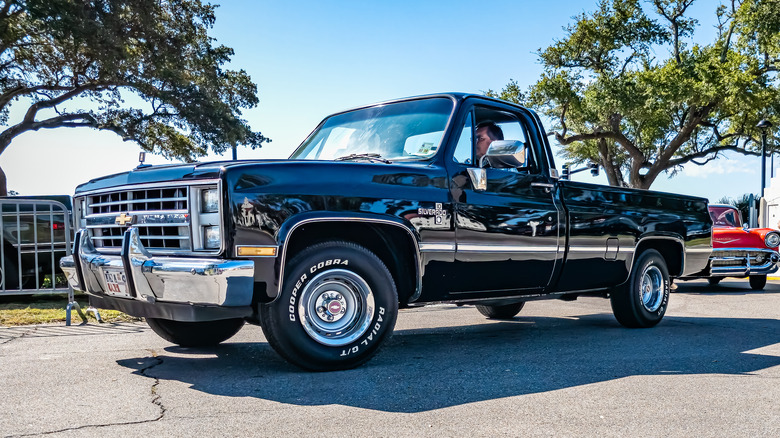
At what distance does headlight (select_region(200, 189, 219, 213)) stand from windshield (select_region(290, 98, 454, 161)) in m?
Answer: 1.58

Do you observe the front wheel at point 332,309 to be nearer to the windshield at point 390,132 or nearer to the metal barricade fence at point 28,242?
the windshield at point 390,132

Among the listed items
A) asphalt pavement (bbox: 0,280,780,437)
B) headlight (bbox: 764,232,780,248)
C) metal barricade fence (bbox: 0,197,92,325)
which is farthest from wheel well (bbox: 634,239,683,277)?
metal barricade fence (bbox: 0,197,92,325)

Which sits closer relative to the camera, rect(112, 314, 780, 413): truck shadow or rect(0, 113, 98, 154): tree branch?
rect(112, 314, 780, 413): truck shadow

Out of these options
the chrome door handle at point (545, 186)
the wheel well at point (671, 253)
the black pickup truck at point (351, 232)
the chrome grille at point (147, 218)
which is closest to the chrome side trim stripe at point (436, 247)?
the black pickup truck at point (351, 232)

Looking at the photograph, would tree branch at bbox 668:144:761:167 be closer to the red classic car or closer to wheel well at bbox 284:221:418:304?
the red classic car

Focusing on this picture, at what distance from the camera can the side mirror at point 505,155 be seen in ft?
17.8

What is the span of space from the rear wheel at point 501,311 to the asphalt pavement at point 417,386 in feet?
4.18

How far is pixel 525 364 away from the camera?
17.5 ft

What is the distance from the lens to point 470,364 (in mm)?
5312

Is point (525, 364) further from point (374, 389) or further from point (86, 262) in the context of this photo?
point (86, 262)

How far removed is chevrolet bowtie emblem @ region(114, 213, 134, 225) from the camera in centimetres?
491

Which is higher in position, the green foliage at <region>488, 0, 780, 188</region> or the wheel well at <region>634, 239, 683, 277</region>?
the green foliage at <region>488, 0, 780, 188</region>

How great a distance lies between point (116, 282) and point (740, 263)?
39.0ft

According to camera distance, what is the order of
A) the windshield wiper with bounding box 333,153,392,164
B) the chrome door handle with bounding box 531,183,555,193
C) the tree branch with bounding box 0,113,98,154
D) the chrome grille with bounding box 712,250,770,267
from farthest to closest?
1. the tree branch with bounding box 0,113,98,154
2. the chrome grille with bounding box 712,250,770,267
3. the chrome door handle with bounding box 531,183,555,193
4. the windshield wiper with bounding box 333,153,392,164
